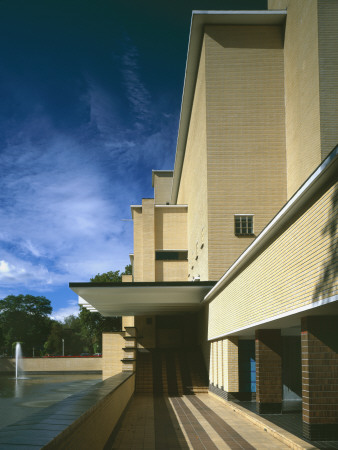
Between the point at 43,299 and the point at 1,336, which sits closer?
the point at 1,336

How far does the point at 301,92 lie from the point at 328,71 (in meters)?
1.99

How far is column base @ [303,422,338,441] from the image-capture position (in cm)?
897

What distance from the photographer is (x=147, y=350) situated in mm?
32469

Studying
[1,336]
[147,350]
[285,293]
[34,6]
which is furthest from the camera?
[1,336]

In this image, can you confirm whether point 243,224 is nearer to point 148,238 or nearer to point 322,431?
point 148,238

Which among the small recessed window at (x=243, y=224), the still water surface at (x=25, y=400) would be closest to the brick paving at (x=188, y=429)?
the still water surface at (x=25, y=400)

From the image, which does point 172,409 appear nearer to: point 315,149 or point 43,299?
point 315,149

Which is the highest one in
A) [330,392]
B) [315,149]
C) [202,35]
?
[202,35]

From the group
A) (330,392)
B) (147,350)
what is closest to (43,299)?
(147,350)

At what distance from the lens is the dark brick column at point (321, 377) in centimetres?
894

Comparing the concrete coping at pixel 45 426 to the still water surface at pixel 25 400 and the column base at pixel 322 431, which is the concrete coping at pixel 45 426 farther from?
the still water surface at pixel 25 400

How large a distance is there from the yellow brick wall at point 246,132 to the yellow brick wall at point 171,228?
10.6 m

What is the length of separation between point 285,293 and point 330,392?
6.45 ft

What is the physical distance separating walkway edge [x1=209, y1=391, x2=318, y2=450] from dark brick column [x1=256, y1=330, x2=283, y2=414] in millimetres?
487
